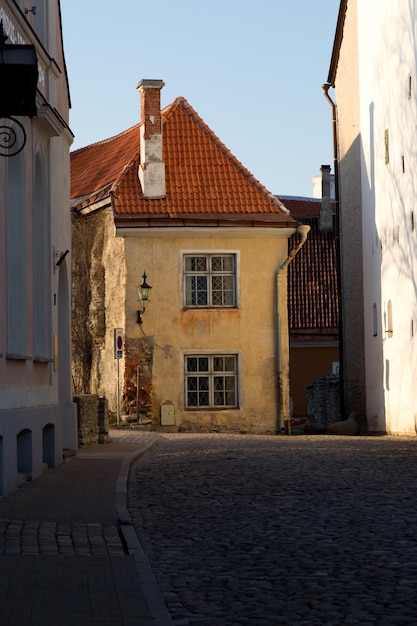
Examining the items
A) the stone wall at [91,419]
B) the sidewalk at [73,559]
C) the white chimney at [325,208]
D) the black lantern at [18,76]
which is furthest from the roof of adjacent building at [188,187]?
the black lantern at [18,76]

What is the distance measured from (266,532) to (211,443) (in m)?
12.9

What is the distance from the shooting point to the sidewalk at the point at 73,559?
22.8 feet

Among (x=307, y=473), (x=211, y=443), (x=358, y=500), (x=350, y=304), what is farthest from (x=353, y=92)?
(x=358, y=500)

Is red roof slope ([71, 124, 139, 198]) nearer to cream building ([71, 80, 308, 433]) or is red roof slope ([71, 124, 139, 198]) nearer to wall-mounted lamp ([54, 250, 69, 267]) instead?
cream building ([71, 80, 308, 433])

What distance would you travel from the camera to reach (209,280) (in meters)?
33.7

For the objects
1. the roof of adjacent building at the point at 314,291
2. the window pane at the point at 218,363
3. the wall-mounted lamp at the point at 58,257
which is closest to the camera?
the wall-mounted lamp at the point at 58,257

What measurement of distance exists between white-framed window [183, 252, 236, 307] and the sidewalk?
1807 cm

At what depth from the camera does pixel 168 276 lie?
33.3m

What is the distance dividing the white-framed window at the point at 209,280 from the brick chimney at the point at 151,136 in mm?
2321

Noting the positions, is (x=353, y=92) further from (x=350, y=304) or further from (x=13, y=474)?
(x=13, y=474)

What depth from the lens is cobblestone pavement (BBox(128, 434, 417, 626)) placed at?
23.9 ft

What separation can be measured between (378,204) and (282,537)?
2083 centimetres

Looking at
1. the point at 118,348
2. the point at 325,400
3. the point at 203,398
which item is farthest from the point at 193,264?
the point at 325,400

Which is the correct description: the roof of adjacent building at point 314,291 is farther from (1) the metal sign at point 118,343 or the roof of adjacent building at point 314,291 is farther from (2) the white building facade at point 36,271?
(2) the white building facade at point 36,271
